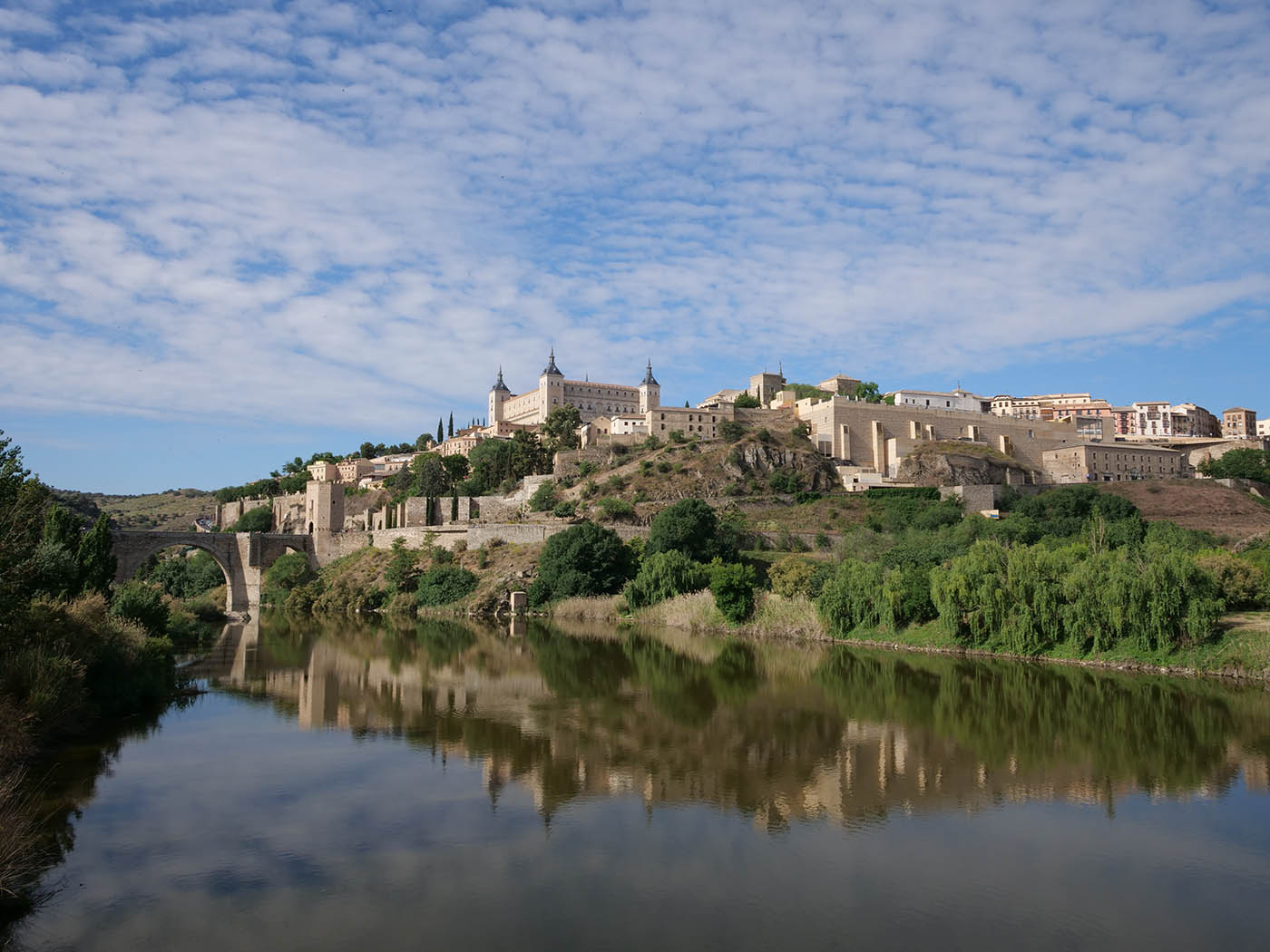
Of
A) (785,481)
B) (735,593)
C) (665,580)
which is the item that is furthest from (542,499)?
(735,593)

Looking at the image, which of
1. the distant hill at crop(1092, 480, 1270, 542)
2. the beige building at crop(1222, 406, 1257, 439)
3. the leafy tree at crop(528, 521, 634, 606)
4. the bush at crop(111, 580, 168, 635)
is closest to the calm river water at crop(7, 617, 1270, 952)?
the bush at crop(111, 580, 168, 635)

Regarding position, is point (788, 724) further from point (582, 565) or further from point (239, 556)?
point (239, 556)

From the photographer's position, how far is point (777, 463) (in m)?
64.8

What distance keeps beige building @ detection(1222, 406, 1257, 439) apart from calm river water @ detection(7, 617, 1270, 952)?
9294 cm

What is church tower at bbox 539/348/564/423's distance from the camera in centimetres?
9469

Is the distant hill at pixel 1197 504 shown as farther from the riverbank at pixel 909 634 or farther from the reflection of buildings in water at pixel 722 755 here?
the reflection of buildings in water at pixel 722 755

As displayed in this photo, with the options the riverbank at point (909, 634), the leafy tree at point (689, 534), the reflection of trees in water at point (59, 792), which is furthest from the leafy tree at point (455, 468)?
the reflection of trees in water at point (59, 792)

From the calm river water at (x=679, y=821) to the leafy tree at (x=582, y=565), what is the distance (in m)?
20.9

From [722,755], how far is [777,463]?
51.1 metres

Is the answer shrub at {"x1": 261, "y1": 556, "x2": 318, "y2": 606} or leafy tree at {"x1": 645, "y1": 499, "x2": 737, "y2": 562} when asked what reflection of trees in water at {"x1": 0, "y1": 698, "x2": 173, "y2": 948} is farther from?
shrub at {"x1": 261, "y1": 556, "x2": 318, "y2": 606}

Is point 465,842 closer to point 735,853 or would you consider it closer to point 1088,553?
point 735,853

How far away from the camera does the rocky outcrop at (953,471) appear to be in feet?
207

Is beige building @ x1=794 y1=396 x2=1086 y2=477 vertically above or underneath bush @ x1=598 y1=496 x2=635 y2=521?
above

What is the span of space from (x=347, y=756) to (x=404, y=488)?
63605 millimetres
